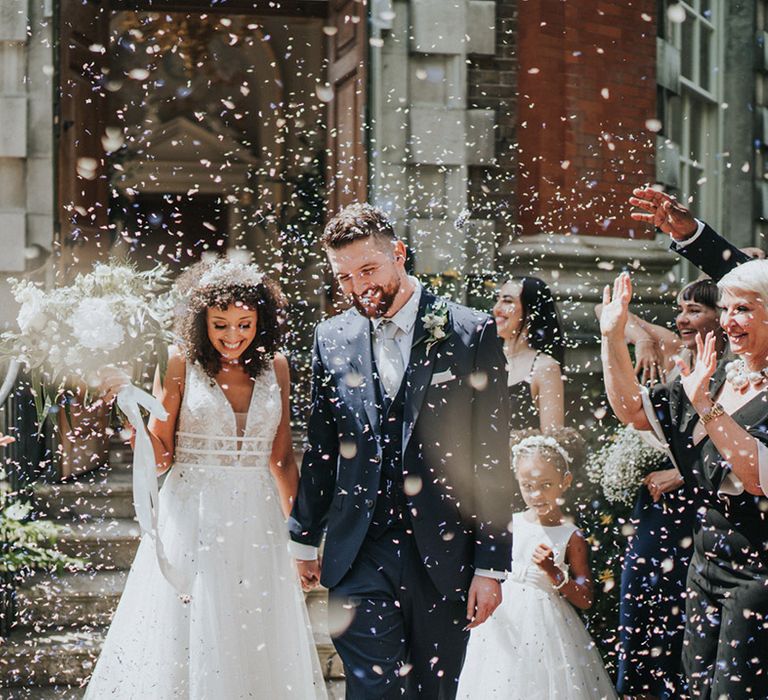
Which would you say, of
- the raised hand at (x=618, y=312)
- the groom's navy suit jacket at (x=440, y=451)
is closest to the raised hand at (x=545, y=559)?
the groom's navy suit jacket at (x=440, y=451)

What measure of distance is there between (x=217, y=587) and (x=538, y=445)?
1.41m

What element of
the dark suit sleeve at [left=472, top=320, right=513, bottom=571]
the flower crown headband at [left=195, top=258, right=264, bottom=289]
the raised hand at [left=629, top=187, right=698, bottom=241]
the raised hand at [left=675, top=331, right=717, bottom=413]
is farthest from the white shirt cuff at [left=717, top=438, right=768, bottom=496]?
the flower crown headband at [left=195, top=258, right=264, bottom=289]

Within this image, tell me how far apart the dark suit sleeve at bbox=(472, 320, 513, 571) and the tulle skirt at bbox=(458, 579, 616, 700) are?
1.10 meters

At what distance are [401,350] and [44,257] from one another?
12.1 ft

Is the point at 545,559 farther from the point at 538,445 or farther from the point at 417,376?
the point at 417,376

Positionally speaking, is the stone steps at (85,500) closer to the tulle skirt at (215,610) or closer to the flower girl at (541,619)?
the tulle skirt at (215,610)

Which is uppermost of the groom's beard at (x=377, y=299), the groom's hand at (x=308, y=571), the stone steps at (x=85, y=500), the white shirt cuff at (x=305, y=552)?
the groom's beard at (x=377, y=299)

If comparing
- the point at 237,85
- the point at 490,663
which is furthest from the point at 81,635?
the point at 237,85

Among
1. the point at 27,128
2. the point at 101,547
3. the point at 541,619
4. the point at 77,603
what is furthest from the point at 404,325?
the point at 27,128

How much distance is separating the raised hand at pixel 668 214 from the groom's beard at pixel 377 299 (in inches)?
40.7

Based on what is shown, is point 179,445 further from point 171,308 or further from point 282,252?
point 282,252

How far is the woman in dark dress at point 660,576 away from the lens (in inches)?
172

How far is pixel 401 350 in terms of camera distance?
351 centimetres

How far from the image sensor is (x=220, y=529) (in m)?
4.13
